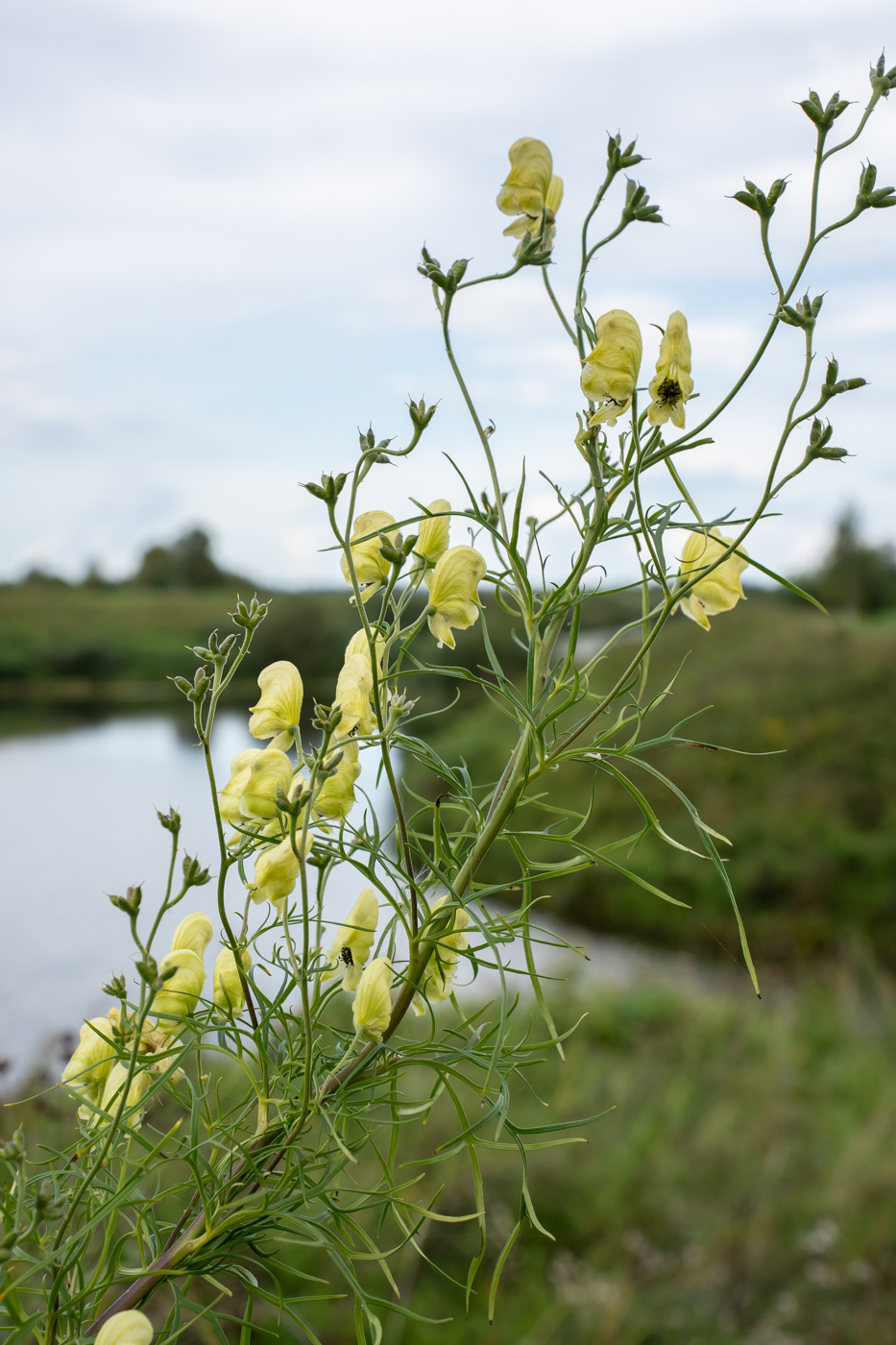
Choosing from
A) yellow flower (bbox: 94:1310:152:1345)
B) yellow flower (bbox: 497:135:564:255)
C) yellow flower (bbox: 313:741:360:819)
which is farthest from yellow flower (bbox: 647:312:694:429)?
yellow flower (bbox: 94:1310:152:1345)

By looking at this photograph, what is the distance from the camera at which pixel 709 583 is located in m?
0.66

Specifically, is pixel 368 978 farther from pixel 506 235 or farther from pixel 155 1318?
pixel 155 1318

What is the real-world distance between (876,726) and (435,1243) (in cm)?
1053

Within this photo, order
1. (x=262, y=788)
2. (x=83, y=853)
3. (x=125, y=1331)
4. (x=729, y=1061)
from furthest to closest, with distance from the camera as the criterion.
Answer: (x=83, y=853)
(x=729, y=1061)
(x=262, y=788)
(x=125, y=1331)

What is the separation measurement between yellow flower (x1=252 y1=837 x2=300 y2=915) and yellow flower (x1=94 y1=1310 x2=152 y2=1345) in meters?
0.19

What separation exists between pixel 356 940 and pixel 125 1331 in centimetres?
23

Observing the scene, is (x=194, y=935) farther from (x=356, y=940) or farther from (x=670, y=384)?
(x=670, y=384)

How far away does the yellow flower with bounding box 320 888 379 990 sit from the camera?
1.95 ft

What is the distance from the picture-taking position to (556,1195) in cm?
346

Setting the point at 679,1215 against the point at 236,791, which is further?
the point at 679,1215

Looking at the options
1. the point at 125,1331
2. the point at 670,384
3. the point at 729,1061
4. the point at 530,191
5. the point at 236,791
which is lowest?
the point at 729,1061

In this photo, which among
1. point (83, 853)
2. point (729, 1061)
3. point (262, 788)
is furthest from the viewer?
point (83, 853)

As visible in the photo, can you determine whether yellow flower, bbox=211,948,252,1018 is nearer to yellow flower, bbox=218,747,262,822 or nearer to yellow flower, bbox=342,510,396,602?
yellow flower, bbox=218,747,262,822

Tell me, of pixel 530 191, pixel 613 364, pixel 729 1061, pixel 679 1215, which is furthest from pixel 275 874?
pixel 729 1061
